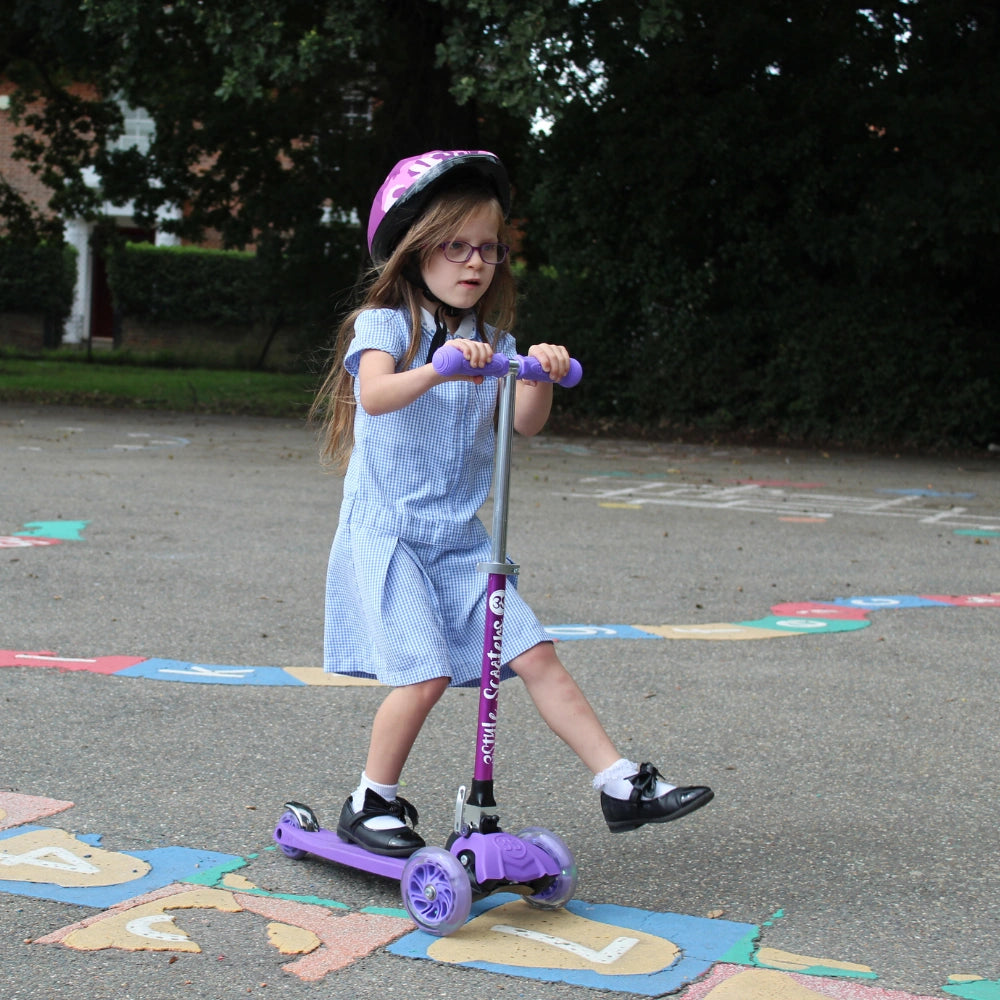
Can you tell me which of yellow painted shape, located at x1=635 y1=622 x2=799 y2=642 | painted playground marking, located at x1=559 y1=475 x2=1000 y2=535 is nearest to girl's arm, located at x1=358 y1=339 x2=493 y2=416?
yellow painted shape, located at x1=635 y1=622 x2=799 y2=642

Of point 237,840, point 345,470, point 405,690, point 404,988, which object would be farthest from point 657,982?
point 345,470

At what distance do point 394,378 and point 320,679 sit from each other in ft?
8.08

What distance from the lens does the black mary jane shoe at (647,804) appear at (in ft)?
10.4

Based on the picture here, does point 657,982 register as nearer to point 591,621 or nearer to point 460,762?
point 460,762

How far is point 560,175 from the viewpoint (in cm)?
1983

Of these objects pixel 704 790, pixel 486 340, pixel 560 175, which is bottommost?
pixel 704 790

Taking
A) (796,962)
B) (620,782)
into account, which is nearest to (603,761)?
(620,782)

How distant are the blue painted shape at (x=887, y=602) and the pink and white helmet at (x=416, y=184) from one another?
14.6ft

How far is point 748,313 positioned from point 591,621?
44.0 feet

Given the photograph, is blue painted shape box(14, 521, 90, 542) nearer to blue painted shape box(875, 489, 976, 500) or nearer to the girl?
the girl

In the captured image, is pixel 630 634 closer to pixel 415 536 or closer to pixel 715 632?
pixel 715 632

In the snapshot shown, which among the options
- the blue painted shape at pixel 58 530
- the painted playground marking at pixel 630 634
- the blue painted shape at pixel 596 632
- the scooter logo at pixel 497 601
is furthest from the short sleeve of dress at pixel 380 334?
the blue painted shape at pixel 58 530

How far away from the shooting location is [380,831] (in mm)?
3266

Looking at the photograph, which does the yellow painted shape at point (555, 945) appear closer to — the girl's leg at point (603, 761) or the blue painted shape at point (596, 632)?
the girl's leg at point (603, 761)
